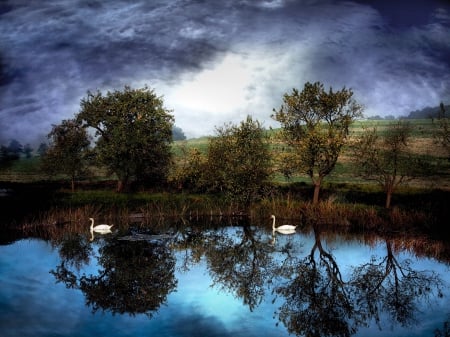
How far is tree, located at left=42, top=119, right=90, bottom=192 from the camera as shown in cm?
4844

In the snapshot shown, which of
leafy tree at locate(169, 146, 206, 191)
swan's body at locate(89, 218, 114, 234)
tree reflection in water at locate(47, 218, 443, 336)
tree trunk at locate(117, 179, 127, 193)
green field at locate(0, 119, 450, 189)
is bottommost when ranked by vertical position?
green field at locate(0, 119, 450, 189)

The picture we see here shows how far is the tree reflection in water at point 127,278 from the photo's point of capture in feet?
55.4

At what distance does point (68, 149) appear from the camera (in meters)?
48.6

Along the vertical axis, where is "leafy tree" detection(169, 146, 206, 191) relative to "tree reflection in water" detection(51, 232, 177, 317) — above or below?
below

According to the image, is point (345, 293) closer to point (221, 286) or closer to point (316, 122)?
point (221, 286)

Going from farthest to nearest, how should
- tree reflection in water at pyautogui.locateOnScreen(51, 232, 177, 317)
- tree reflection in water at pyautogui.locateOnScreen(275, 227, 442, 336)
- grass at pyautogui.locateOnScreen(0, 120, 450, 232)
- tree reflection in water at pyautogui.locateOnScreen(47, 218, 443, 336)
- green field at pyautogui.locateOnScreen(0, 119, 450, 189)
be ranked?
1. green field at pyautogui.locateOnScreen(0, 119, 450, 189)
2. grass at pyautogui.locateOnScreen(0, 120, 450, 232)
3. tree reflection in water at pyautogui.locateOnScreen(51, 232, 177, 317)
4. tree reflection in water at pyautogui.locateOnScreen(47, 218, 443, 336)
5. tree reflection in water at pyautogui.locateOnScreen(275, 227, 442, 336)

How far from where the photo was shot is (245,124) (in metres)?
38.1

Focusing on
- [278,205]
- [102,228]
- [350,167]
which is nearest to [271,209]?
[278,205]

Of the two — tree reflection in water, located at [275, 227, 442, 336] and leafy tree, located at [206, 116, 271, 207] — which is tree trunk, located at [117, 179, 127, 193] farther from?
tree reflection in water, located at [275, 227, 442, 336]

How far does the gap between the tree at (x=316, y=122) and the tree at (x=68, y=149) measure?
20.6m

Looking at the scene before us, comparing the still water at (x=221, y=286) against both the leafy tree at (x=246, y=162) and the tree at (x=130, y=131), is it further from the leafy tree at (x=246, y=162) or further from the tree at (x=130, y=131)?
the tree at (x=130, y=131)

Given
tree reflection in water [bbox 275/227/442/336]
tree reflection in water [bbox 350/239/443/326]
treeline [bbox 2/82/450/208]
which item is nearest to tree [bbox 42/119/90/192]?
treeline [bbox 2/82/450/208]

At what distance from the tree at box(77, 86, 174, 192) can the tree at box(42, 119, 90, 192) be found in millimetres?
1403

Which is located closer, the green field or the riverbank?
the riverbank
